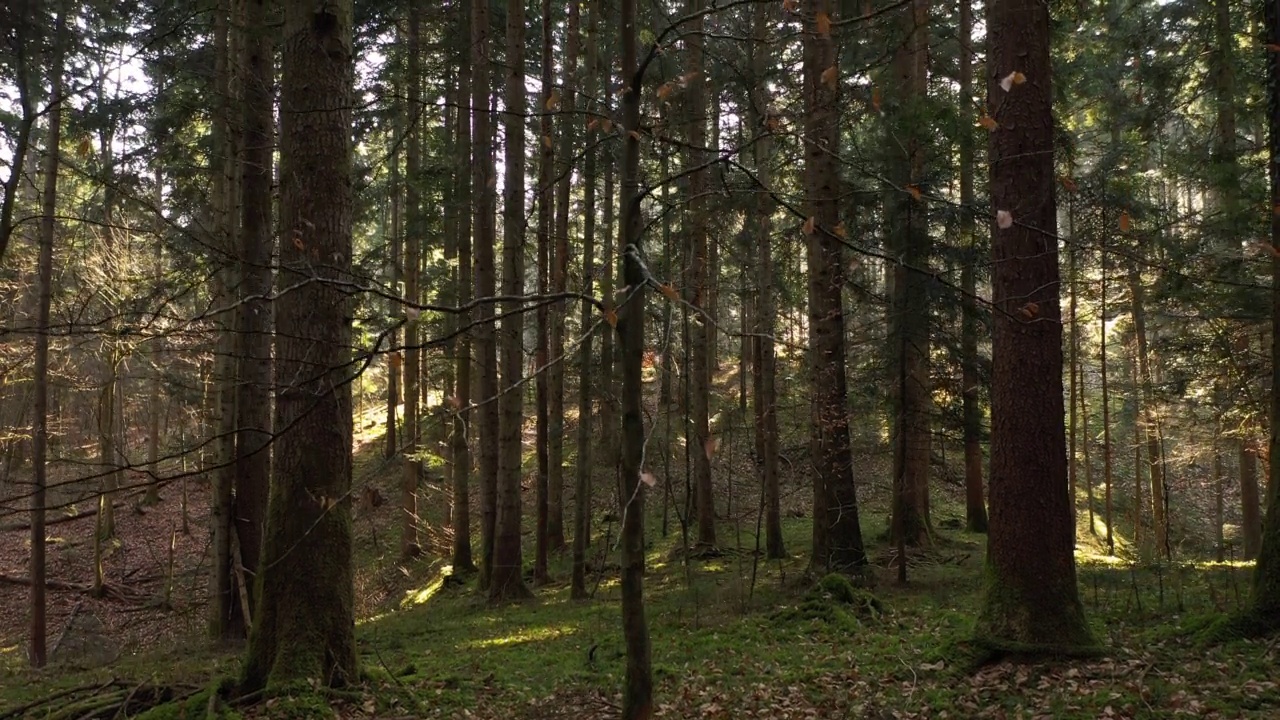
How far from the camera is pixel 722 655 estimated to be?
8.20m

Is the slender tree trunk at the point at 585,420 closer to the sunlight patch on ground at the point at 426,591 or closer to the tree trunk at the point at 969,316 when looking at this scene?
the sunlight patch on ground at the point at 426,591

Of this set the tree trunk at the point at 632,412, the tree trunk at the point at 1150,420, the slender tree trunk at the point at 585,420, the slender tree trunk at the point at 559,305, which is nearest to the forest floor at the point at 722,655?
the slender tree trunk at the point at 585,420

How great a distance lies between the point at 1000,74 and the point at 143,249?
1531 cm

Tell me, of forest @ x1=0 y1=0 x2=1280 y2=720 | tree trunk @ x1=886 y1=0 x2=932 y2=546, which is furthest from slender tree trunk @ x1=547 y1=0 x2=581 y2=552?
tree trunk @ x1=886 y1=0 x2=932 y2=546

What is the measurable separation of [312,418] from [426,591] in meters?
10.5

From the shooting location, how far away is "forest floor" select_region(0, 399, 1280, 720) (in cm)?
548

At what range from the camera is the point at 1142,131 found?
506 inches

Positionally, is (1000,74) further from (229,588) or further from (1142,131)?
(229,588)

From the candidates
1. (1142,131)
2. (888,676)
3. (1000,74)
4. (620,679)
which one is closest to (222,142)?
(620,679)

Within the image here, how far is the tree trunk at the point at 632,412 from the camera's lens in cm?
424

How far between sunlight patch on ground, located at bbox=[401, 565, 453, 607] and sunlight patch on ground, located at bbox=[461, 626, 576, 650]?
499 centimetres

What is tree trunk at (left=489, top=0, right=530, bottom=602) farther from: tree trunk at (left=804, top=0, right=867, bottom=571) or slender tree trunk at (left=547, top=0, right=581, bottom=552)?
tree trunk at (left=804, top=0, right=867, bottom=571)

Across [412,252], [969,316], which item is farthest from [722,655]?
[412,252]

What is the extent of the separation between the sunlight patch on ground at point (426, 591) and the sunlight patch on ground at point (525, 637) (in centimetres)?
499
